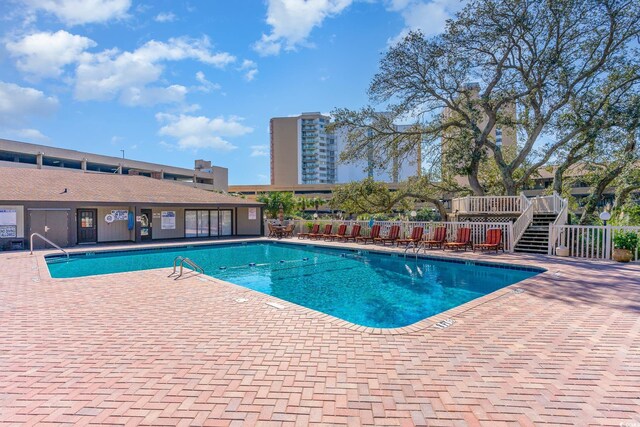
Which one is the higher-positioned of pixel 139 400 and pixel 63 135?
pixel 63 135

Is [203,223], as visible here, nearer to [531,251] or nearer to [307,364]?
[531,251]

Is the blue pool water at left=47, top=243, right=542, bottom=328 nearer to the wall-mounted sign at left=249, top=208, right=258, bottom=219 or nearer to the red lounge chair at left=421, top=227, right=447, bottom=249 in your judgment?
the red lounge chair at left=421, top=227, right=447, bottom=249

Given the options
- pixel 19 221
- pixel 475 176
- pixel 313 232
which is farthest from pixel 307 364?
pixel 475 176

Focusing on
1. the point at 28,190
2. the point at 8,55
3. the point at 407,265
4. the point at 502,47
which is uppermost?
the point at 502,47

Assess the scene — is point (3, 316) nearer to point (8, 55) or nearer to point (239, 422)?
point (239, 422)

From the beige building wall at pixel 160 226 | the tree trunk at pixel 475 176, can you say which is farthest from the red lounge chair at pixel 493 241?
the beige building wall at pixel 160 226

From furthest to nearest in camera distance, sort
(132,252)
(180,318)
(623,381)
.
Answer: (132,252)
(180,318)
(623,381)

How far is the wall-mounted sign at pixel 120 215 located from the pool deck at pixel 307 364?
12.5 m

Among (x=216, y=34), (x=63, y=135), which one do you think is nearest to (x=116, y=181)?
(x=216, y=34)

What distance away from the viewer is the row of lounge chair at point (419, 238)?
42.6 ft

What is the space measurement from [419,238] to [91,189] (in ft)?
53.2

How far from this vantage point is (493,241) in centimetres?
1288

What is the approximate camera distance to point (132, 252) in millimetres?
14867

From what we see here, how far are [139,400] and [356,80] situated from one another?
21874 mm
